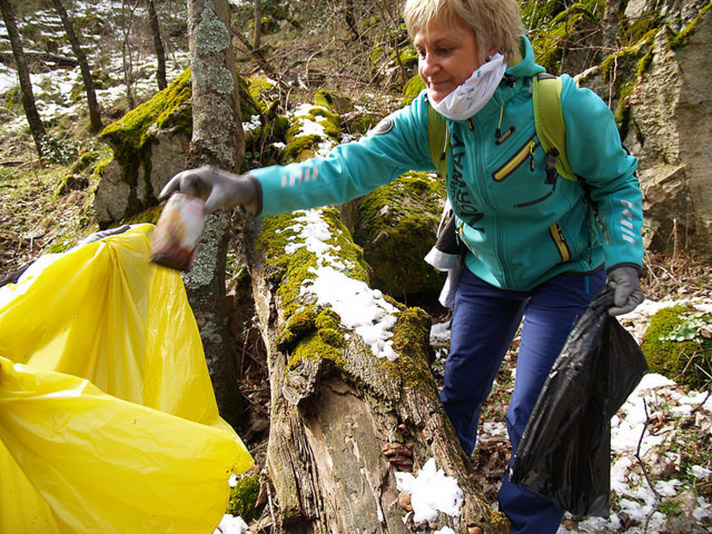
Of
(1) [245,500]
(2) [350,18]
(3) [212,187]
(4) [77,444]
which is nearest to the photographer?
(4) [77,444]

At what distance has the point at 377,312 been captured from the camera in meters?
2.09

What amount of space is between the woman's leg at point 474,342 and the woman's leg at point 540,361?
17 cm

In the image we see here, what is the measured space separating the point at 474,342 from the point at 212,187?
1.35m

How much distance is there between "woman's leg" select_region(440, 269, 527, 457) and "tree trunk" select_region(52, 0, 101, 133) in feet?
37.6

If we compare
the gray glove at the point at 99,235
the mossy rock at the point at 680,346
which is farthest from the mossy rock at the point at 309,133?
the mossy rock at the point at 680,346

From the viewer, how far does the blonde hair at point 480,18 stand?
1461 millimetres

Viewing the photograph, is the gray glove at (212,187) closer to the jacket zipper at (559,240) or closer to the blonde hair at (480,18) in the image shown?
the blonde hair at (480,18)

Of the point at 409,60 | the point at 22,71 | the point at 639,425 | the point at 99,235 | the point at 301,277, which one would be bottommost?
the point at 639,425

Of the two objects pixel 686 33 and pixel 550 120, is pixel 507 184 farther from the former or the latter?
pixel 686 33

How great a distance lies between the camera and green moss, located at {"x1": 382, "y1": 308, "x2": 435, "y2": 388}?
176cm

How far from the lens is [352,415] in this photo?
1.67 metres

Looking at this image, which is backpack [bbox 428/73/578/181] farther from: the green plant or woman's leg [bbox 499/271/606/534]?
the green plant

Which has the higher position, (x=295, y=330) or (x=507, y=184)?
(x=507, y=184)

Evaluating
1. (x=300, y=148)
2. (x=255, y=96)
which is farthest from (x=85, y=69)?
(x=300, y=148)
